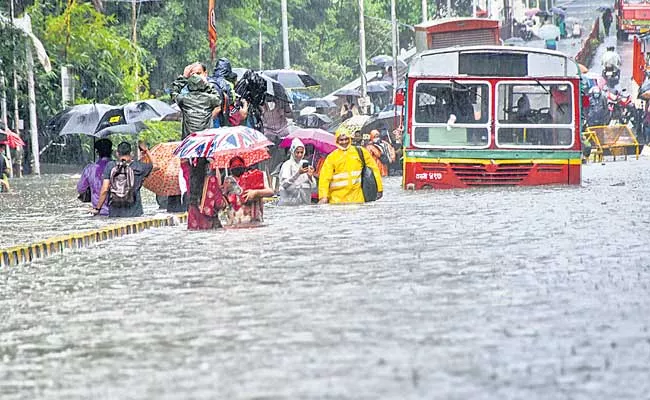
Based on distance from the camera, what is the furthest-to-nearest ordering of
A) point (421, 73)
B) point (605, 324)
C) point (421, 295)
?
1. point (421, 73)
2. point (421, 295)
3. point (605, 324)

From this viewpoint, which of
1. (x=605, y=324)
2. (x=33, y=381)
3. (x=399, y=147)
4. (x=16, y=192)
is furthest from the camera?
(x=399, y=147)

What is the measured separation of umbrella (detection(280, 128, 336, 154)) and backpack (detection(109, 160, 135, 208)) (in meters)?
5.46

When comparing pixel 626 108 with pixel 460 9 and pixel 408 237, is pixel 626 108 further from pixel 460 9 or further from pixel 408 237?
pixel 460 9

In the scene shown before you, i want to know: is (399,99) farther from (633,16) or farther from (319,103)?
(633,16)

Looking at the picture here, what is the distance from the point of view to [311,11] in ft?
297

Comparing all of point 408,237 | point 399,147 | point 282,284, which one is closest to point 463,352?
point 282,284

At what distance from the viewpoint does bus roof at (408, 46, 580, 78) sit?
27688 mm

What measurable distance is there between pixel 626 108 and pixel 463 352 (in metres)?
50.8

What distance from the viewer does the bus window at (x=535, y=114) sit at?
1080 inches

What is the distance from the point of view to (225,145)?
18078 mm

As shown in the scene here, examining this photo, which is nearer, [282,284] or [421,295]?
[421,295]

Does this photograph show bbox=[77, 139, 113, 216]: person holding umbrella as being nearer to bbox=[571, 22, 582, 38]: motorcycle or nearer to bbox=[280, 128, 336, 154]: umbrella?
bbox=[280, 128, 336, 154]: umbrella

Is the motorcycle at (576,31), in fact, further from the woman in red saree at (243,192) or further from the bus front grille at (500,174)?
the woman in red saree at (243,192)

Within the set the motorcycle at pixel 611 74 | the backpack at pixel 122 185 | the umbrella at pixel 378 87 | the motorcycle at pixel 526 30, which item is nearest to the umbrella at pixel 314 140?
the backpack at pixel 122 185
